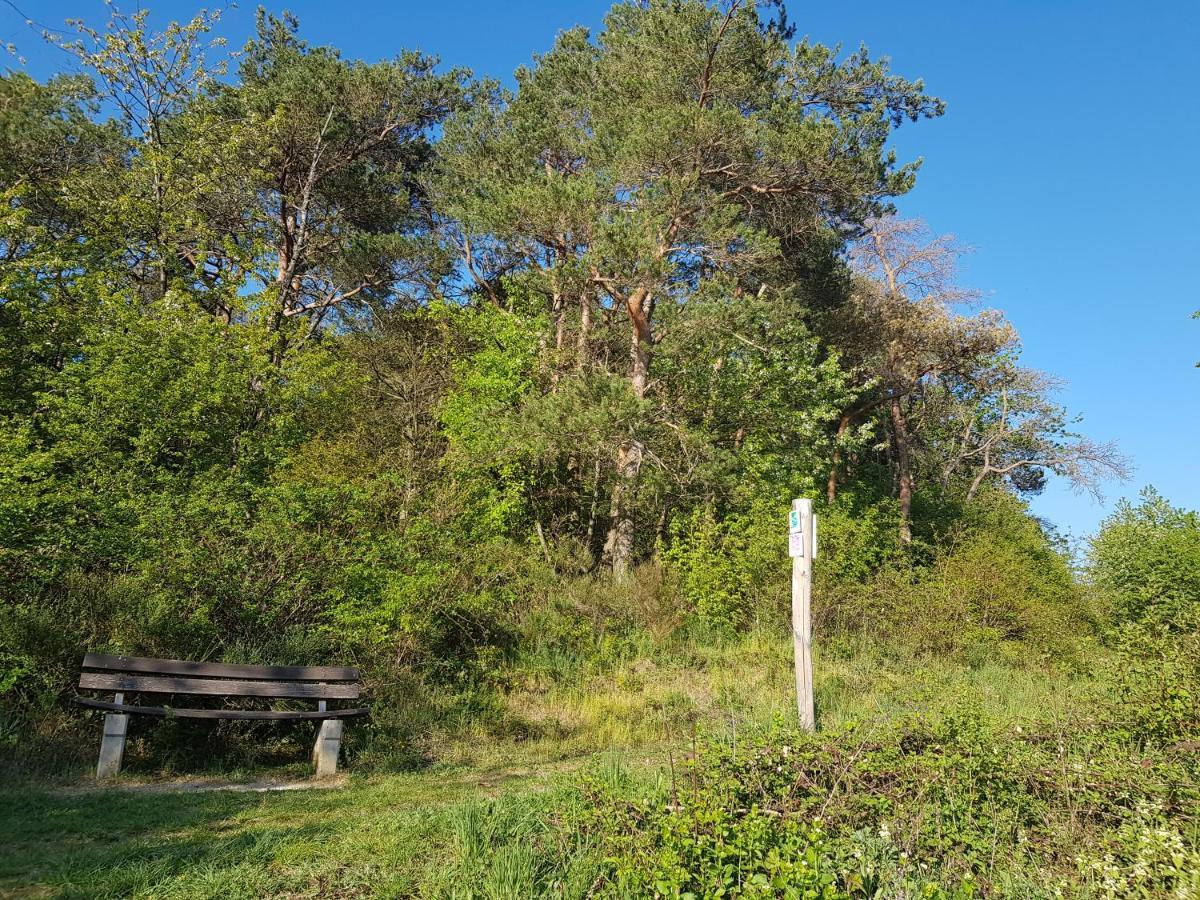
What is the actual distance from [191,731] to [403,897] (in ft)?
13.2

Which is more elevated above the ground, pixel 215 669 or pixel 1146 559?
pixel 1146 559

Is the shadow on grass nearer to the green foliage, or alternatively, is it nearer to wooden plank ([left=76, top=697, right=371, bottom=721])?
wooden plank ([left=76, top=697, right=371, bottom=721])

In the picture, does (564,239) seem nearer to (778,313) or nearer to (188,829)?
(778,313)

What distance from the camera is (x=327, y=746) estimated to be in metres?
6.02

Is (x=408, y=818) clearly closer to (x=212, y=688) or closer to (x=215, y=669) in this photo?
(x=212, y=688)

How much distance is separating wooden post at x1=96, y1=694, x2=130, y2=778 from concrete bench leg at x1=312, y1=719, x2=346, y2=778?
1.43 meters

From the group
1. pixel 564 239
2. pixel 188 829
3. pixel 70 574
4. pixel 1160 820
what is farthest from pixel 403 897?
pixel 564 239

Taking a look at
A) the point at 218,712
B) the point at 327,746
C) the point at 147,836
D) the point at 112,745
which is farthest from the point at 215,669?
the point at 147,836

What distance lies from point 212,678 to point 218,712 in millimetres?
337

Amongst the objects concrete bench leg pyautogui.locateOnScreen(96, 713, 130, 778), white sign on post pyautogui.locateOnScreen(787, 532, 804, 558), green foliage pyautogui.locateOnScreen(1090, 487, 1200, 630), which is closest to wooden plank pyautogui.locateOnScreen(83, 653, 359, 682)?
concrete bench leg pyautogui.locateOnScreen(96, 713, 130, 778)

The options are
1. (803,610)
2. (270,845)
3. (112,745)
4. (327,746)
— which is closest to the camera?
(270,845)

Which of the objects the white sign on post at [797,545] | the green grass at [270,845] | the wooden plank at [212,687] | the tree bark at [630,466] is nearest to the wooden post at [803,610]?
the white sign on post at [797,545]

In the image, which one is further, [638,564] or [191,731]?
[638,564]

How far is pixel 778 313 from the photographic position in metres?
15.1
